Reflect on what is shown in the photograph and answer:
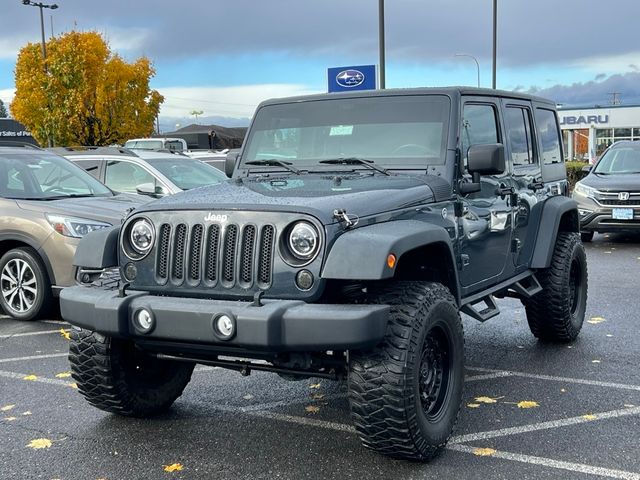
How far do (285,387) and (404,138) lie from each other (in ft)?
6.29

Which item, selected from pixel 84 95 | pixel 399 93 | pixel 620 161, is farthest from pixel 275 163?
pixel 84 95

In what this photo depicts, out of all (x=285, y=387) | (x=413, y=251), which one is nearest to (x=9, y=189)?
(x=285, y=387)

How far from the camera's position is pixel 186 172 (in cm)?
1146

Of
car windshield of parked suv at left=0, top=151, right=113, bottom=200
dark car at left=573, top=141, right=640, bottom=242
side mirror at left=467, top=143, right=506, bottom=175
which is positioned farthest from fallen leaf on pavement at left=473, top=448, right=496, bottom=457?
dark car at left=573, top=141, right=640, bottom=242

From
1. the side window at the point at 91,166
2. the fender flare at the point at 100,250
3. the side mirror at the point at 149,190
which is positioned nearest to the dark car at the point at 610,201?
the side mirror at the point at 149,190

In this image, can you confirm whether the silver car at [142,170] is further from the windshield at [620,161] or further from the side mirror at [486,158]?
the windshield at [620,161]

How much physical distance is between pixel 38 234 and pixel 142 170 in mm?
3538

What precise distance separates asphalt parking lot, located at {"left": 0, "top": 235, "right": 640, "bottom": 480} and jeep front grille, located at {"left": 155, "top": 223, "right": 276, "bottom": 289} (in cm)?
99

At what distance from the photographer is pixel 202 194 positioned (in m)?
4.59

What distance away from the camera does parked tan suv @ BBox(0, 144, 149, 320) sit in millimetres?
7688

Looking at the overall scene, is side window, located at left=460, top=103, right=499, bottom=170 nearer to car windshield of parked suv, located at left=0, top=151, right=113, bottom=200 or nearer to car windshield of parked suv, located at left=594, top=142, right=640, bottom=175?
car windshield of parked suv, located at left=0, top=151, right=113, bottom=200

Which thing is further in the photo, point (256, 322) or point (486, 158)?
point (486, 158)

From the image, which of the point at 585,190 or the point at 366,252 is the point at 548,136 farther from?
the point at 585,190

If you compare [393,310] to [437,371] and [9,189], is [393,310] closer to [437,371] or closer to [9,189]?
[437,371]
